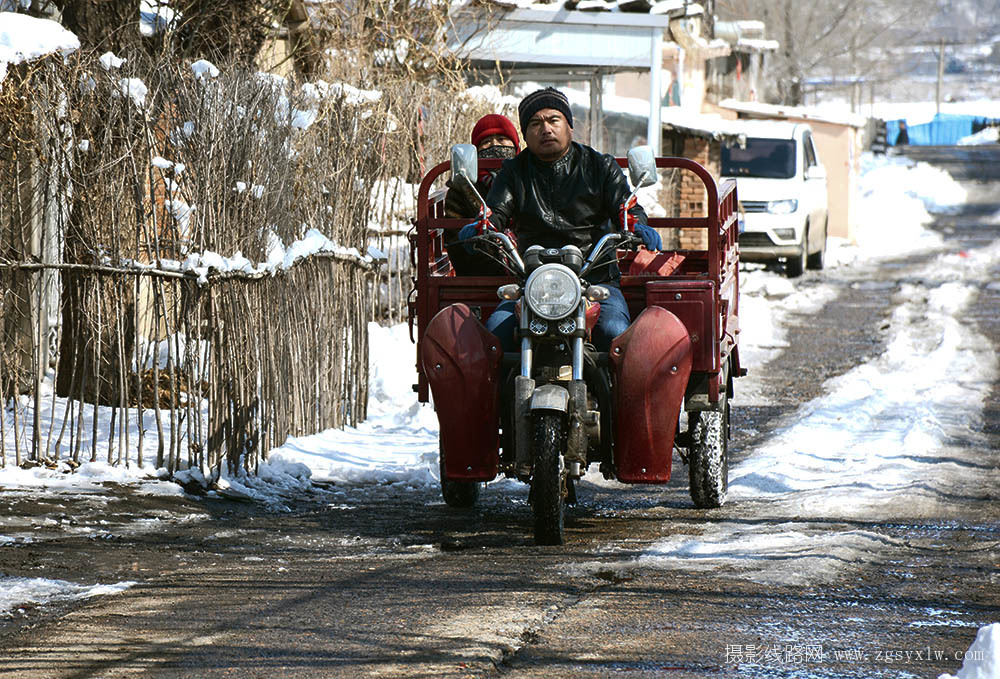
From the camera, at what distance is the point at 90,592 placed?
5797mm

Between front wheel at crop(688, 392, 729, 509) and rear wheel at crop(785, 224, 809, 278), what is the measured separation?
58.8 ft

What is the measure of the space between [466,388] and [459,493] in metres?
1.19

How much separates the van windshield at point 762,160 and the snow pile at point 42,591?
69.1 feet

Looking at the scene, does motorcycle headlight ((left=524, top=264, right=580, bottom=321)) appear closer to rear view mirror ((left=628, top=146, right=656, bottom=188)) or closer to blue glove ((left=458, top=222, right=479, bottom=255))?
rear view mirror ((left=628, top=146, right=656, bottom=188))

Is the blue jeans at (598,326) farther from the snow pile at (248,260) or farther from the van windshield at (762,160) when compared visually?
the van windshield at (762,160)

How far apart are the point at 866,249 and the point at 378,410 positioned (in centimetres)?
2408

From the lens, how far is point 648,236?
7.93m

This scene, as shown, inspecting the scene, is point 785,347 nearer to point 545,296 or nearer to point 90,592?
point 545,296

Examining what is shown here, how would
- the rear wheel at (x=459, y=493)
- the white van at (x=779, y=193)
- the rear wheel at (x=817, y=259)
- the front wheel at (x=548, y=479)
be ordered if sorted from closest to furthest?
the front wheel at (x=548, y=479), the rear wheel at (x=459, y=493), the white van at (x=779, y=193), the rear wheel at (x=817, y=259)

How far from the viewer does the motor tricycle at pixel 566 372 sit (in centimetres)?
664

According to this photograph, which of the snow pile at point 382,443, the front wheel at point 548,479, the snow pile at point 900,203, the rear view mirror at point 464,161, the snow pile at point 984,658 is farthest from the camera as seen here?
the snow pile at point 900,203

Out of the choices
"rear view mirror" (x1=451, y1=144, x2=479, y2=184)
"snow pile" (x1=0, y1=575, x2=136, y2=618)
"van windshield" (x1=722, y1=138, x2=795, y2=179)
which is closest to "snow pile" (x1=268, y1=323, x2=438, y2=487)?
"rear view mirror" (x1=451, y1=144, x2=479, y2=184)

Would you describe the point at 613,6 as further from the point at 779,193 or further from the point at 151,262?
the point at 151,262

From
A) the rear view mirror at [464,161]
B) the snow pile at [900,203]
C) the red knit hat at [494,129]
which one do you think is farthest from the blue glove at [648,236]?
the snow pile at [900,203]
